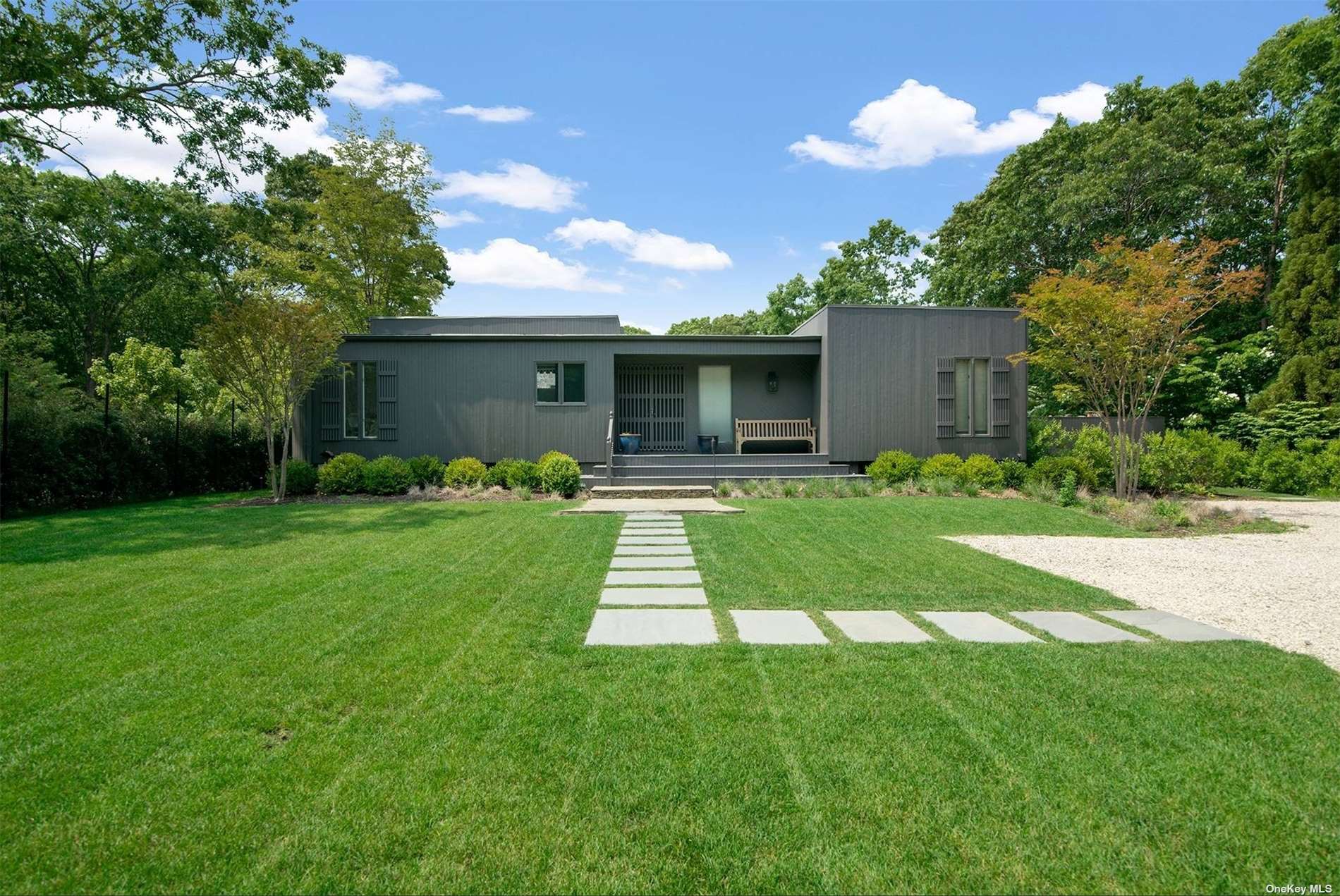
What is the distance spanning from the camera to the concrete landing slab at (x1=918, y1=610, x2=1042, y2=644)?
3510 mm

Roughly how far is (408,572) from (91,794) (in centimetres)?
315

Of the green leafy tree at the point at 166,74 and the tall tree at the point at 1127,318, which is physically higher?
the green leafy tree at the point at 166,74

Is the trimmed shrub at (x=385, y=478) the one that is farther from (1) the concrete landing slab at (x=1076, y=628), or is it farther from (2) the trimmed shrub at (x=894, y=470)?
(1) the concrete landing slab at (x=1076, y=628)

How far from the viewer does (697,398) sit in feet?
47.8

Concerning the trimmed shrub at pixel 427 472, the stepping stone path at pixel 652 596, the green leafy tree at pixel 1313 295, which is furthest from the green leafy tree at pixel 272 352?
the green leafy tree at pixel 1313 295

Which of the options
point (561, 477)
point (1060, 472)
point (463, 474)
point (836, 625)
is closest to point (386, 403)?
point (463, 474)

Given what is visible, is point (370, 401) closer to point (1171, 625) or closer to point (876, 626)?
point (876, 626)

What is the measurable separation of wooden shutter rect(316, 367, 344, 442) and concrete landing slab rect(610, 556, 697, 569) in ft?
30.1

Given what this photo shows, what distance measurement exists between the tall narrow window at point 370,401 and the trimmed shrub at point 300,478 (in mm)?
1636

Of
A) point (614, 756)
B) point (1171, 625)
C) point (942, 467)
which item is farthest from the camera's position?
point (942, 467)

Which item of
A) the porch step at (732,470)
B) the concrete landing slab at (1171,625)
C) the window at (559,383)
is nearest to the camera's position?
the concrete landing slab at (1171,625)

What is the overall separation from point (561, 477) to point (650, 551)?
4.94 metres

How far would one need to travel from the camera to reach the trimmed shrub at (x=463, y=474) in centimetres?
1134

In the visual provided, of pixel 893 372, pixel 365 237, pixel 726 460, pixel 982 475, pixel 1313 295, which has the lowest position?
pixel 982 475
